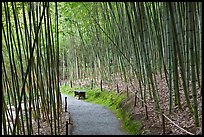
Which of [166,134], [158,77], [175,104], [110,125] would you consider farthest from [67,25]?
[166,134]

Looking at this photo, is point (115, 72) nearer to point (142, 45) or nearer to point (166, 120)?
point (142, 45)

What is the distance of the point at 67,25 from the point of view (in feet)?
48.7

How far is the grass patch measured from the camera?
5.87m

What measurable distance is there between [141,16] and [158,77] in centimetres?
391

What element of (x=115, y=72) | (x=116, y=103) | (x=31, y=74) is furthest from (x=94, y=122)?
(x=115, y=72)

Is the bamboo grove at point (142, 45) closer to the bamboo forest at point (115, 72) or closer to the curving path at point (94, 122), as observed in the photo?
the bamboo forest at point (115, 72)

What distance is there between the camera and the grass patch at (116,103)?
5868mm

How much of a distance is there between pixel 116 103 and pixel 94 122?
6.43 ft

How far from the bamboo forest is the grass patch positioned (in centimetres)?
3

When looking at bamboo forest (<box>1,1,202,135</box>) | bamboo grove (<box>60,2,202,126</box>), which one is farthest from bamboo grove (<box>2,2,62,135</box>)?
bamboo grove (<box>60,2,202,126</box>)

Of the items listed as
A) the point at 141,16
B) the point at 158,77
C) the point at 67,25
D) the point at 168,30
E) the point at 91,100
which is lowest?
the point at 91,100

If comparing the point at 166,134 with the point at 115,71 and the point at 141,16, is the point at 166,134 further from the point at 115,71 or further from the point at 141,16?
the point at 115,71

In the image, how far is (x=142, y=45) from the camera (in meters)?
5.22

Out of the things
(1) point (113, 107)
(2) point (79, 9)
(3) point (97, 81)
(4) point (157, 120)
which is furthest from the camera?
(3) point (97, 81)
